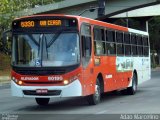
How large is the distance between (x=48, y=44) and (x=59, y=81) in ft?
4.25

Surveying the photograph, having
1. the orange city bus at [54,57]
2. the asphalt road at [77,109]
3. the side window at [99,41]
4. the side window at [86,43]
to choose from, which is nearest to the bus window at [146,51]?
the asphalt road at [77,109]

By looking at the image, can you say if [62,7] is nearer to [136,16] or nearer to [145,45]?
[136,16]

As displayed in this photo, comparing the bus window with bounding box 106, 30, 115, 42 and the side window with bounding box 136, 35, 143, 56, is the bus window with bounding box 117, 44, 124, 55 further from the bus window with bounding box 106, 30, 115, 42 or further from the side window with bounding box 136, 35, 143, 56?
the side window with bounding box 136, 35, 143, 56

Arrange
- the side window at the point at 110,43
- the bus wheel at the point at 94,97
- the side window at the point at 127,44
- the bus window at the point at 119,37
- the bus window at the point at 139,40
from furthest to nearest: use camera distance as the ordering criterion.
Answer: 1. the bus window at the point at 139,40
2. the side window at the point at 127,44
3. the bus window at the point at 119,37
4. the side window at the point at 110,43
5. the bus wheel at the point at 94,97

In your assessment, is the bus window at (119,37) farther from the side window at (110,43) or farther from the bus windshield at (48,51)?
the bus windshield at (48,51)

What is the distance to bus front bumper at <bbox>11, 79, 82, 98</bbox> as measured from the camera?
52.9 ft

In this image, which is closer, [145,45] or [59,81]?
[59,81]

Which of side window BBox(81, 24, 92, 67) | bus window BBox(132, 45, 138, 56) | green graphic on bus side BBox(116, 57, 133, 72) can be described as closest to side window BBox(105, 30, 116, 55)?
green graphic on bus side BBox(116, 57, 133, 72)

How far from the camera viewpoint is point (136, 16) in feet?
192

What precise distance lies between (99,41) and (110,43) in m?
1.51

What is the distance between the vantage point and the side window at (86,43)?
16.8 meters

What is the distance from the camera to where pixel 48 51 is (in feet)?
53.5

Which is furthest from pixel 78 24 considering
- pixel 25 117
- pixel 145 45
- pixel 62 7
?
pixel 62 7

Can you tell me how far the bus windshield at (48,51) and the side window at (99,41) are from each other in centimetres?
186
